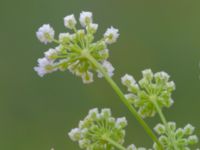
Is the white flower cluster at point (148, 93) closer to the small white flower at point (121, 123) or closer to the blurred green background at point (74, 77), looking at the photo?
the small white flower at point (121, 123)

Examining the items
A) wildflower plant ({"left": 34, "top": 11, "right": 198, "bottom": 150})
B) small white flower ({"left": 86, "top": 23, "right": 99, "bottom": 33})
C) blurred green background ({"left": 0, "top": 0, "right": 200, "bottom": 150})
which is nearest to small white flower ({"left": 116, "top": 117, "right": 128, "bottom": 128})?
wildflower plant ({"left": 34, "top": 11, "right": 198, "bottom": 150})

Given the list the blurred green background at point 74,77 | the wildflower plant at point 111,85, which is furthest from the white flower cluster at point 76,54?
the blurred green background at point 74,77

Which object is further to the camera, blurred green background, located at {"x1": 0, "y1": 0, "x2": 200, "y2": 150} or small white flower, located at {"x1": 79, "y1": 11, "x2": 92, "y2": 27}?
blurred green background, located at {"x1": 0, "y1": 0, "x2": 200, "y2": 150}

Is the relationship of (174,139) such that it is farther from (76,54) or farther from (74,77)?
(74,77)

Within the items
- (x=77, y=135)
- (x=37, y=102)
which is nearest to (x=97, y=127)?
(x=77, y=135)

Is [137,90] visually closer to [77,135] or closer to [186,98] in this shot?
[77,135]

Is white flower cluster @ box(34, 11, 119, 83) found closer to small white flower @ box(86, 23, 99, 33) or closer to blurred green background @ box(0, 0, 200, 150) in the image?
small white flower @ box(86, 23, 99, 33)

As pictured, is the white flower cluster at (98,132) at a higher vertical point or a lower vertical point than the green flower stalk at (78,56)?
lower
